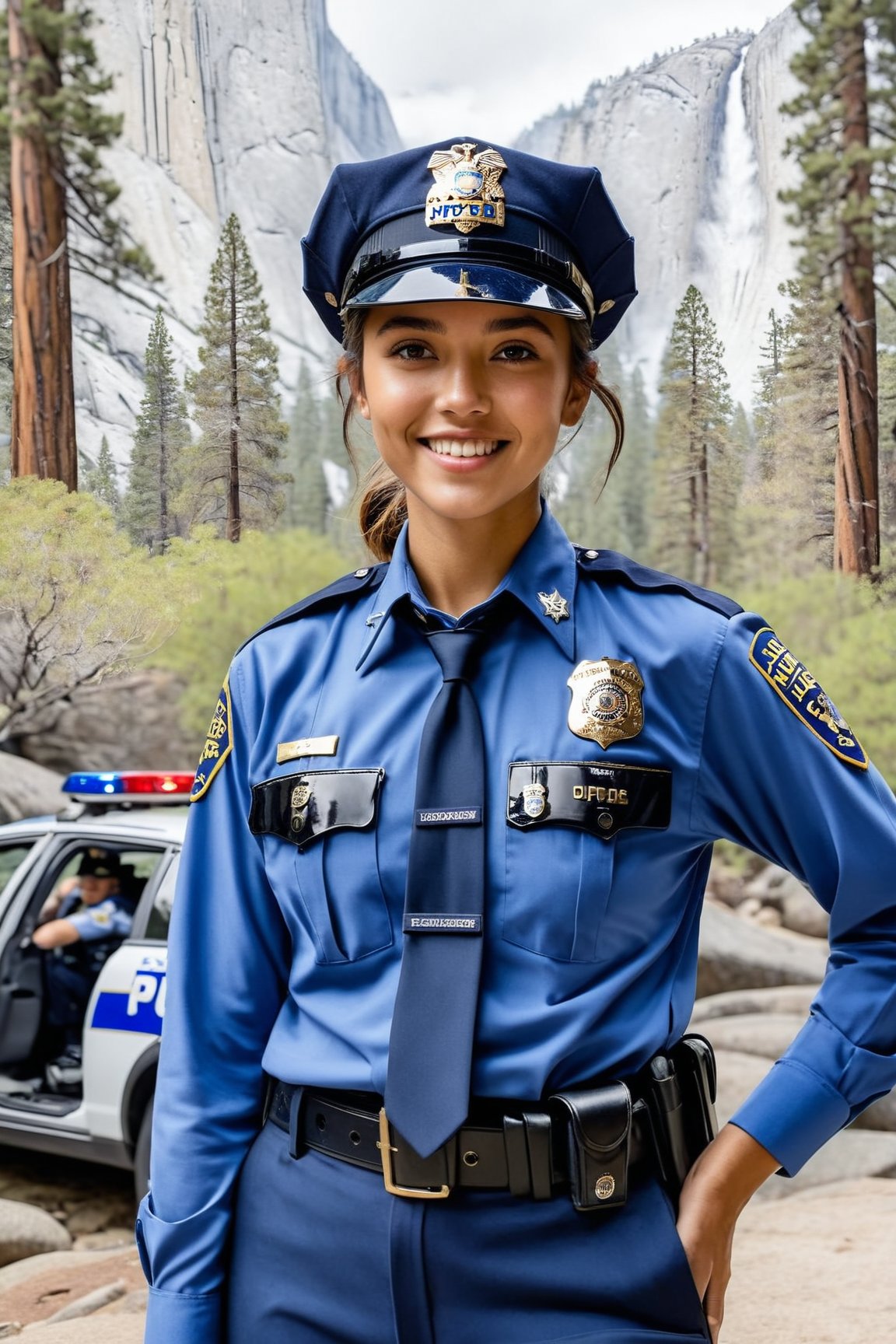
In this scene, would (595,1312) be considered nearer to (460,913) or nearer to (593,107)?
(460,913)

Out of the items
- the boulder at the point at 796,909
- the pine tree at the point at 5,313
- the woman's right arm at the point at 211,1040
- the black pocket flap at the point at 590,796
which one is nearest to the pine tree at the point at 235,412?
the pine tree at the point at 5,313

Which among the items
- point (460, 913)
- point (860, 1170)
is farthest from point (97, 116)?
point (860, 1170)

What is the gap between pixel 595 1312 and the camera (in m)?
1.01

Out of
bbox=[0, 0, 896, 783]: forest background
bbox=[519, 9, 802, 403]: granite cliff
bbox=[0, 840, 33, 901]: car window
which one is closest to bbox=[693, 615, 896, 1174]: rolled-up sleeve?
bbox=[0, 0, 896, 783]: forest background

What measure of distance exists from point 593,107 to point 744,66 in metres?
0.48

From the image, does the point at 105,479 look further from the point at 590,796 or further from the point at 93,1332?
the point at 590,796

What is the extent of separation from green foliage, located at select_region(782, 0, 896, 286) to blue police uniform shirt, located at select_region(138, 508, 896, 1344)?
9.61 feet

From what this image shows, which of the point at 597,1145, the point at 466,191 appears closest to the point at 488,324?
the point at 466,191

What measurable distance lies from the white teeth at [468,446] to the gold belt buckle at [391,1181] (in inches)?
22.7

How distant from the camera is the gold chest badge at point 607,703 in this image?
111 cm

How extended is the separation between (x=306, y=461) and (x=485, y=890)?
2749mm

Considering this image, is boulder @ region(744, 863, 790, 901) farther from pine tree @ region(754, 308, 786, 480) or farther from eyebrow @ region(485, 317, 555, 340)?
eyebrow @ region(485, 317, 555, 340)

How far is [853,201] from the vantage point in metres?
3.72

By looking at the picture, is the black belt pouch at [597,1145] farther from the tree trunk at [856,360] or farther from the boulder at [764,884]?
the boulder at [764,884]
